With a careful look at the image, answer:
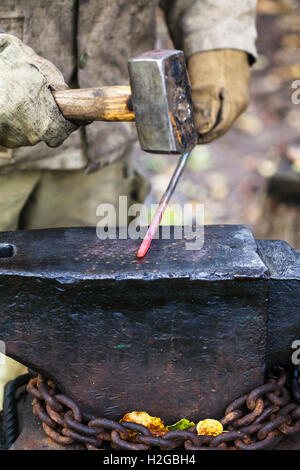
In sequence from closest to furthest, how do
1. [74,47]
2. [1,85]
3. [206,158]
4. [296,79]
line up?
[1,85] < [74,47] < [206,158] < [296,79]

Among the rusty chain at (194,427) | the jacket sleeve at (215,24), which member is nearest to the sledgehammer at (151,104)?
the rusty chain at (194,427)

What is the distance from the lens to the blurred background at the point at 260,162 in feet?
9.65

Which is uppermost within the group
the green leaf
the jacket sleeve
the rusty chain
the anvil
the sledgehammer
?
the jacket sleeve

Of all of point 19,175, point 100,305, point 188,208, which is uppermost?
point 19,175

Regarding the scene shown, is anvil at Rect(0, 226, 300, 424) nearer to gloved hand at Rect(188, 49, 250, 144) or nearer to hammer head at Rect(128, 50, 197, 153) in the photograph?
hammer head at Rect(128, 50, 197, 153)

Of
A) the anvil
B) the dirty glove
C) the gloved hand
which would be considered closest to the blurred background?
the gloved hand

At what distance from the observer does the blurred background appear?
294 centimetres

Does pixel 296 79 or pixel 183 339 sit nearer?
pixel 183 339

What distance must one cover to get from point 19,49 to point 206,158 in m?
3.32

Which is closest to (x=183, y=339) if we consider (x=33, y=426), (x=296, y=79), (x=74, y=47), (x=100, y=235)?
(x=100, y=235)

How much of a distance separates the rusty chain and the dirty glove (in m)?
0.58

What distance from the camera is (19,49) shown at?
116cm

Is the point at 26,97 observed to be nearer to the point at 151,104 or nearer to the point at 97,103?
the point at 97,103

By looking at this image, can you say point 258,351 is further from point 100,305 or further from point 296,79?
point 296,79
